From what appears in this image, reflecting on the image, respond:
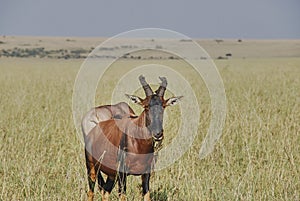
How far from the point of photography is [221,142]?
7.70 meters

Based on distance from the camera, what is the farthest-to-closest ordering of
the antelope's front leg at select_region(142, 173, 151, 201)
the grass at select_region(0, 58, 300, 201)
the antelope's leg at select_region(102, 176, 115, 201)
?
the grass at select_region(0, 58, 300, 201)
the antelope's leg at select_region(102, 176, 115, 201)
the antelope's front leg at select_region(142, 173, 151, 201)

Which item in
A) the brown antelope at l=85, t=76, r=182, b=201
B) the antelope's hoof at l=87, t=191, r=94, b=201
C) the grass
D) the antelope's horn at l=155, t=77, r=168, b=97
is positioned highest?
the antelope's horn at l=155, t=77, r=168, b=97

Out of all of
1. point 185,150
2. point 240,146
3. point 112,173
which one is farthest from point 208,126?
point 112,173

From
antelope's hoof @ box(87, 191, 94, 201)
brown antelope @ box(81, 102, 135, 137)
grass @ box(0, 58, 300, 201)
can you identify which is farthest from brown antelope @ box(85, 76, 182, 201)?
A: brown antelope @ box(81, 102, 135, 137)

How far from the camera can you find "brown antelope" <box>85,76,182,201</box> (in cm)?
400

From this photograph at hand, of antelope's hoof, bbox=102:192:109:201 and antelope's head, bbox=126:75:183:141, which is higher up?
antelope's head, bbox=126:75:183:141

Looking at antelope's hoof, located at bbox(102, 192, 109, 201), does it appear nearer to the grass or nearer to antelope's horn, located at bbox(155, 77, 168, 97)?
the grass

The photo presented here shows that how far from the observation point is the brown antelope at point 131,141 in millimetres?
4000

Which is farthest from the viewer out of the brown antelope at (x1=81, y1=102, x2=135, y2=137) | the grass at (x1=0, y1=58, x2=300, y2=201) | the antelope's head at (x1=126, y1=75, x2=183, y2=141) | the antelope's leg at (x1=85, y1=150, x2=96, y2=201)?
the brown antelope at (x1=81, y1=102, x2=135, y2=137)

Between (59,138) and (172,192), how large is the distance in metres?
3.58

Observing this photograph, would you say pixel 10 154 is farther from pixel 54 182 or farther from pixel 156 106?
pixel 156 106

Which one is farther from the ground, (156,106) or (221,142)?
(156,106)

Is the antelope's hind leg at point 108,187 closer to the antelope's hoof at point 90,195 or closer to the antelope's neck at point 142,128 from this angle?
the antelope's hoof at point 90,195

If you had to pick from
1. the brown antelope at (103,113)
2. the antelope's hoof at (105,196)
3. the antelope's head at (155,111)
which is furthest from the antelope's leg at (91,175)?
the antelope's head at (155,111)
